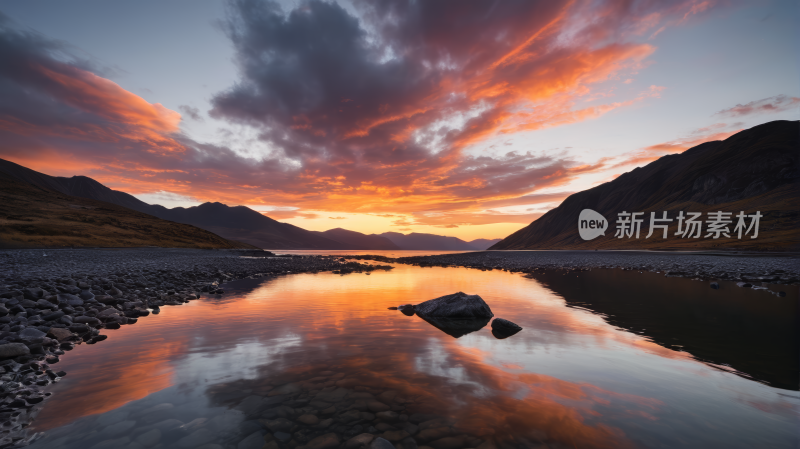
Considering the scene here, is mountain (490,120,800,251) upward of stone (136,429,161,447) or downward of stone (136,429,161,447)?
upward

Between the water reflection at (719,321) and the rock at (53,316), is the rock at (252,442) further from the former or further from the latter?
the water reflection at (719,321)

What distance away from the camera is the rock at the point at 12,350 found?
7.82 meters

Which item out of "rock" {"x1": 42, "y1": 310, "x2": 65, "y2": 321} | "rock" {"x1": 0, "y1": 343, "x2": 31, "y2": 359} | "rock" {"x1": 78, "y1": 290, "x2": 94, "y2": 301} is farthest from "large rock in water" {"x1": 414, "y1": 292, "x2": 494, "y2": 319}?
"rock" {"x1": 78, "y1": 290, "x2": 94, "y2": 301}

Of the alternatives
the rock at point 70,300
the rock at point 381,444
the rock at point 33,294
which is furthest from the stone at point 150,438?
the rock at point 33,294

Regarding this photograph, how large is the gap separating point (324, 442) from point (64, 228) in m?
120

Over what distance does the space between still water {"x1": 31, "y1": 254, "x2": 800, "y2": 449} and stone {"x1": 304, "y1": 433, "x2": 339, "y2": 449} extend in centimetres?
3

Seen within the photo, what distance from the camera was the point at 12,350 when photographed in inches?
314

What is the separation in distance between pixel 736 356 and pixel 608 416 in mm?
7480

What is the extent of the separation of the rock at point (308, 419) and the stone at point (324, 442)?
1.67 feet

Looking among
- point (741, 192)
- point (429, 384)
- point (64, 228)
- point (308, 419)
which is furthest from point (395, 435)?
point (741, 192)

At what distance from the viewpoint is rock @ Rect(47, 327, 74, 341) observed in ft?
32.4

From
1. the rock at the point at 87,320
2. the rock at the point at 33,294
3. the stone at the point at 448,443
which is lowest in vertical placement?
the rock at the point at 87,320

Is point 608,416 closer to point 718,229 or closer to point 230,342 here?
point 230,342

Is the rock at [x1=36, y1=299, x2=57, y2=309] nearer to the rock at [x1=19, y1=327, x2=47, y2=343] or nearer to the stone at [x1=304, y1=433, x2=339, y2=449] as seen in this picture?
the rock at [x1=19, y1=327, x2=47, y2=343]
